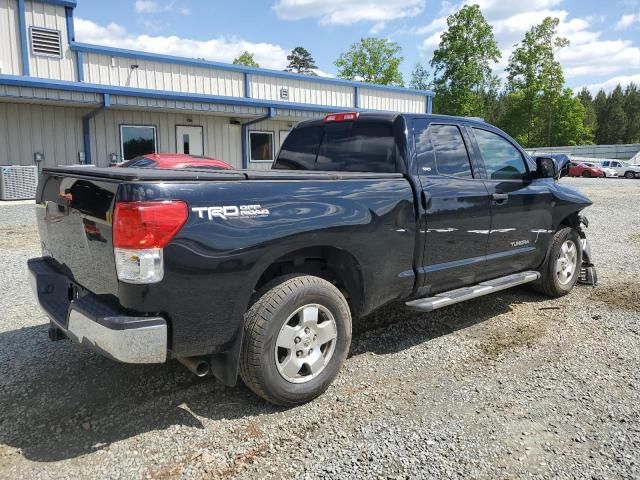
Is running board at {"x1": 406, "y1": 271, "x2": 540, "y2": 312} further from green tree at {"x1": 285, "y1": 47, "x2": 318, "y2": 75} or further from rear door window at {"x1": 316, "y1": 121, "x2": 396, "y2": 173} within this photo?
green tree at {"x1": 285, "y1": 47, "x2": 318, "y2": 75}

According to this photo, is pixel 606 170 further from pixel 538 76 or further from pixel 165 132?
pixel 165 132

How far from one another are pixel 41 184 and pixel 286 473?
2663mm

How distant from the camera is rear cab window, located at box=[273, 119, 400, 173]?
164 inches

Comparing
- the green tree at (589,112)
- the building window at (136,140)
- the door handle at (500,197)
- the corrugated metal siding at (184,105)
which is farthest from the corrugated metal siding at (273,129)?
the green tree at (589,112)

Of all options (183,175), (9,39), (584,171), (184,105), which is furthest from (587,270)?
(584,171)

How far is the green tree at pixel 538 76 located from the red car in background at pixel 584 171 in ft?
69.7

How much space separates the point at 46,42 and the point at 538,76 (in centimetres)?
5461

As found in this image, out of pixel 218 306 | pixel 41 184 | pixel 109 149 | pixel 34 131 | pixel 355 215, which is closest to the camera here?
pixel 218 306

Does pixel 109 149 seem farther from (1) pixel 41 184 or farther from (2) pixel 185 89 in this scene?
(1) pixel 41 184

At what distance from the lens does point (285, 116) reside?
68.5 feet

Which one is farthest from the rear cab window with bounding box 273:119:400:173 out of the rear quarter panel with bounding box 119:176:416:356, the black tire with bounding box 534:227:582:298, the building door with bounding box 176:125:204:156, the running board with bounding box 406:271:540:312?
the building door with bounding box 176:125:204:156

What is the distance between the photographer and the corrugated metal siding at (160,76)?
16.8m

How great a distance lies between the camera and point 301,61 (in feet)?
285

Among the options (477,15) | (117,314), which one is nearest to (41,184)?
(117,314)
